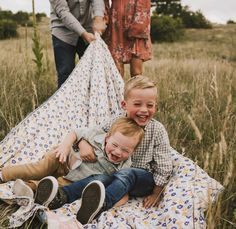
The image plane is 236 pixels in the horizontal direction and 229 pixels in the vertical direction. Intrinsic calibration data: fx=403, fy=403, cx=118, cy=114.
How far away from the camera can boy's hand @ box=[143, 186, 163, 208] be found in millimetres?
2332

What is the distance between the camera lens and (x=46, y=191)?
210cm

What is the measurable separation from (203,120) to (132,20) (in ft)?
3.56

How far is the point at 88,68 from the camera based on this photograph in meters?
3.52

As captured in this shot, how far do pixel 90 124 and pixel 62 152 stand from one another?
79cm

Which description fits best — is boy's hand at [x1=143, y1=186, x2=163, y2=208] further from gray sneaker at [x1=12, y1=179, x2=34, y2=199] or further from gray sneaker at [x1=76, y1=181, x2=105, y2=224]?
gray sneaker at [x1=12, y1=179, x2=34, y2=199]

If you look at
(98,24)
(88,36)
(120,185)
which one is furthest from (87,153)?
(98,24)

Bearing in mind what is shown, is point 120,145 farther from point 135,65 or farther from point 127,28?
point 127,28

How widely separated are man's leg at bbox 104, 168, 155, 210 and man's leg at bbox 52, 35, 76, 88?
5.15 feet

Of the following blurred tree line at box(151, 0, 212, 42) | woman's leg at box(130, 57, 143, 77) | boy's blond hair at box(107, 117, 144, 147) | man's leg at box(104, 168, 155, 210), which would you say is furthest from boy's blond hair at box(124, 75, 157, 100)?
blurred tree line at box(151, 0, 212, 42)

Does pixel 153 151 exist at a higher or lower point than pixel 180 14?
lower

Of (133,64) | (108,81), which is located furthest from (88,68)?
(133,64)

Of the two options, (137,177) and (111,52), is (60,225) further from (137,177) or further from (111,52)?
(111,52)

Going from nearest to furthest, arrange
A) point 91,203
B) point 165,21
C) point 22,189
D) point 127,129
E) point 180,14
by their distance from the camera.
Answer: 1. point 91,203
2. point 22,189
3. point 127,129
4. point 165,21
5. point 180,14

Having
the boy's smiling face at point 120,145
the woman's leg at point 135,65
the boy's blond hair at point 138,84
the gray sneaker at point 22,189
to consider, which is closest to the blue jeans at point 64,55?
the woman's leg at point 135,65
